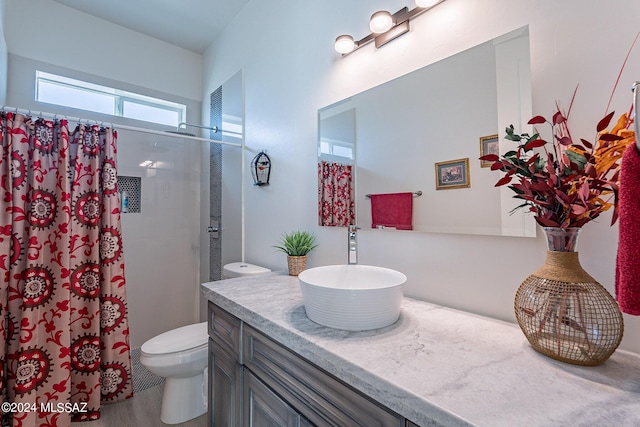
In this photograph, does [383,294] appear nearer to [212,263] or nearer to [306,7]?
[306,7]

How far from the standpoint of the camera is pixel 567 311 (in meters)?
0.66

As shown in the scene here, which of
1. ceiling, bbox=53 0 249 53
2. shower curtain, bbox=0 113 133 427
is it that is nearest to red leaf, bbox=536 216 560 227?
shower curtain, bbox=0 113 133 427

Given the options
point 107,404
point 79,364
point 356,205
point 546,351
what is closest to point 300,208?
point 356,205

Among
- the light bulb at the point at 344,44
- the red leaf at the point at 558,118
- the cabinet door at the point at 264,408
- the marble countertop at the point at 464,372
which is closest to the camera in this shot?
the marble countertop at the point at 464,372

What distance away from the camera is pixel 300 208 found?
178 cm

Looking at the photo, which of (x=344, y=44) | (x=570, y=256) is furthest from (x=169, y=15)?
(x=570, y=256)

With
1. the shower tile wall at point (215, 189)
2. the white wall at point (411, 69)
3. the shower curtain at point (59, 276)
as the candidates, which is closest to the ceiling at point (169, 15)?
the white wall at point (411, 69)

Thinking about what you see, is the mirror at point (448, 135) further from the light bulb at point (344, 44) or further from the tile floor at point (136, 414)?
the tile floor at point (136, 414)

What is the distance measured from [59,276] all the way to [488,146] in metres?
2.28

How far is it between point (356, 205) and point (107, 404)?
2074mm

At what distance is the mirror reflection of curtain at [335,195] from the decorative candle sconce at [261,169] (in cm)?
57

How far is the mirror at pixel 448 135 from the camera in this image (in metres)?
0.95

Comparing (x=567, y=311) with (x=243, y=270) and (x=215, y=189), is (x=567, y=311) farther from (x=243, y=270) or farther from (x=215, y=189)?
(x=215, y=189)

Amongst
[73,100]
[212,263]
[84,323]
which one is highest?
[73,100]
